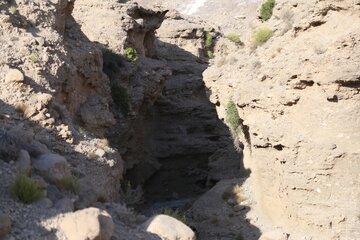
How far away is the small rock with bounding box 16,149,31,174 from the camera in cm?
905

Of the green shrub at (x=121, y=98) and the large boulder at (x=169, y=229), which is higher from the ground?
the green shrub at (x=121, y=98)

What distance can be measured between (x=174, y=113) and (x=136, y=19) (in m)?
6.54

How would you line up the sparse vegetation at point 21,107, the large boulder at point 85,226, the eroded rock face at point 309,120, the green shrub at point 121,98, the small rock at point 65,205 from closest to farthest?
the large boulder at point 85,226
the small rock at point 65,205
the sparse vegetation at point 21,107
the eroded rock face at point 309,120
the green shrub at point 121,98

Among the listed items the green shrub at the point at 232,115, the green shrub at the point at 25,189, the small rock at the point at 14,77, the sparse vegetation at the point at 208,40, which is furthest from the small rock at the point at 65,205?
the sparse vegetation at the point at 208,40

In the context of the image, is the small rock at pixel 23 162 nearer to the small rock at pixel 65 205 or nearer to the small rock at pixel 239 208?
the small rock at pixel 65 205

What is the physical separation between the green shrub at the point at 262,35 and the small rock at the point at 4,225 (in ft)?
47.2

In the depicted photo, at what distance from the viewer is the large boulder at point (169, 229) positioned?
368 inches

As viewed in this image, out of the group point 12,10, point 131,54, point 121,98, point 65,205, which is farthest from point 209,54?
point 65,205

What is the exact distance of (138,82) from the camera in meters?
26.8

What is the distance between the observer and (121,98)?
2419 cm

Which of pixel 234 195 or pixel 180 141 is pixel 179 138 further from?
pixel 234 195

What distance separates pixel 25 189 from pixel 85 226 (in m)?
1.34

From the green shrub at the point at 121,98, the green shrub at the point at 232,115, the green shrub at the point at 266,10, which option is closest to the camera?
the green shrub at the point at 266,10

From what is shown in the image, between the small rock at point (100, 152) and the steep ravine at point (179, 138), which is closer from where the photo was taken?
the small rock at point (100, 152)
